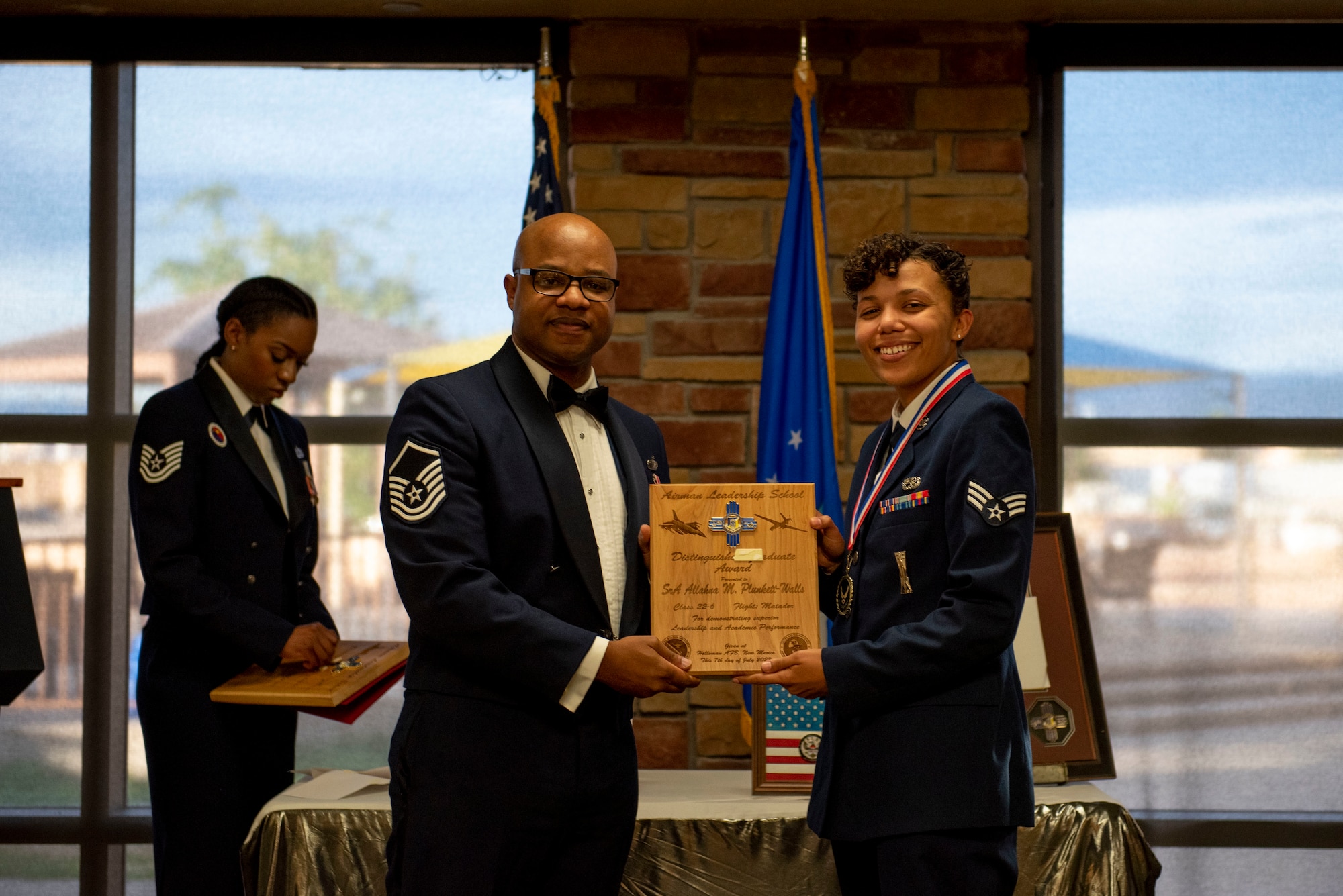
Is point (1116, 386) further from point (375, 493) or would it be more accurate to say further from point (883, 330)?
point (375, 493)

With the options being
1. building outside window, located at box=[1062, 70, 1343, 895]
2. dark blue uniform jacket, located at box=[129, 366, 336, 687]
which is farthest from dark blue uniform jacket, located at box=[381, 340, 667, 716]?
building outside window, located at box=[1062, 70, 1343, 895]

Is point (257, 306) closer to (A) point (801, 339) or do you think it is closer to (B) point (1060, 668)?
(A) point (801, 339)

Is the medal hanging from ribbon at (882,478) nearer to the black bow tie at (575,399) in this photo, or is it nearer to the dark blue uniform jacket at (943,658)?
the dark blue uniform jacket at (943,658)

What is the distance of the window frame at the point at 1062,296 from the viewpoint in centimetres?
353

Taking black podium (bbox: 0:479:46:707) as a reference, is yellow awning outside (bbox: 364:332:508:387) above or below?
above

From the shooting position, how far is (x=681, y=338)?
11.1ft

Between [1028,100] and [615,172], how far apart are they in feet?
4.22

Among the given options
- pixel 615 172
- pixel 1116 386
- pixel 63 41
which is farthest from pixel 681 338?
pixel 63 41

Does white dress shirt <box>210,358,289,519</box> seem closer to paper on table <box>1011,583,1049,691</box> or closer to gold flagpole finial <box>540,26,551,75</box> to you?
gold flagpole finial <box>540,26,551,75</box>

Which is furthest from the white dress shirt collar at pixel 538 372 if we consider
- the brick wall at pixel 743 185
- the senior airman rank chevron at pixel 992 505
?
the brick wall at pixel 743 185

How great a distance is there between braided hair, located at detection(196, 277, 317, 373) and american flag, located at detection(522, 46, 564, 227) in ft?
2.27


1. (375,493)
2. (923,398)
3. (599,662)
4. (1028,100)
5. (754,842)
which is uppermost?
(1028,100)

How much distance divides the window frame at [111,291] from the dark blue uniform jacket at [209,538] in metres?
0.94

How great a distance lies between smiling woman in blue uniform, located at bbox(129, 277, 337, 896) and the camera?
2666 millimetres
